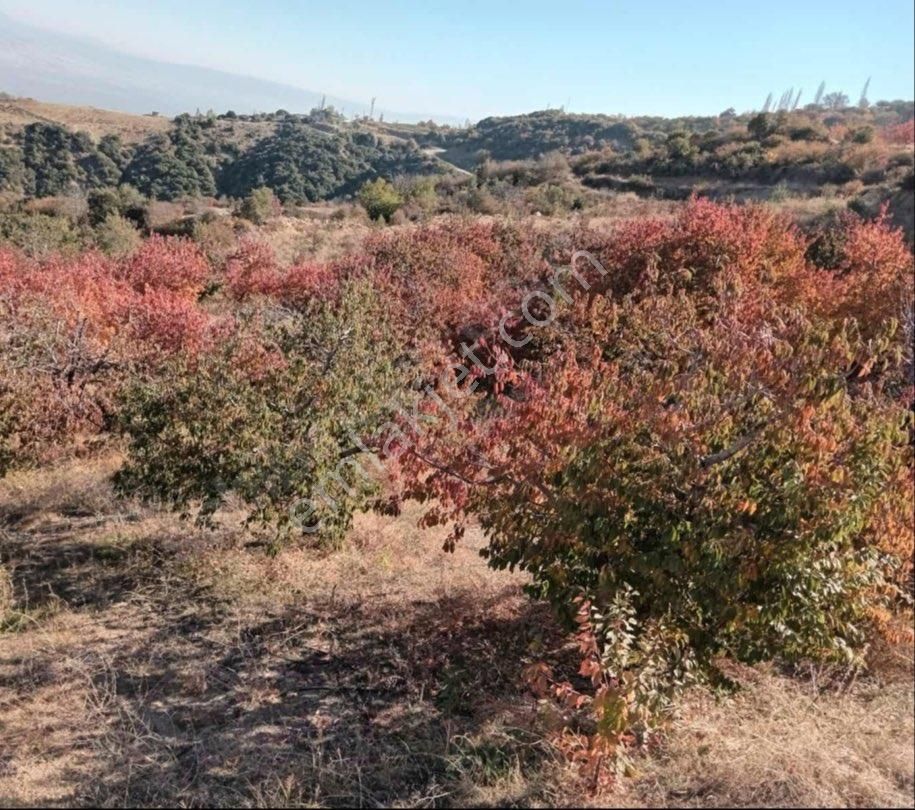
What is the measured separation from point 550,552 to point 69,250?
25.4m

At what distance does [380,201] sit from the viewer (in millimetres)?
32625

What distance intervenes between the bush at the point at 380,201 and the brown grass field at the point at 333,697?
2557cm

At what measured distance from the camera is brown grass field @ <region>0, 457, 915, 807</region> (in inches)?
152

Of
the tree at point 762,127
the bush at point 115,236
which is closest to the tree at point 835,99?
the tree at point 762,127

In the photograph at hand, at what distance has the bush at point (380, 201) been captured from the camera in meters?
32.1

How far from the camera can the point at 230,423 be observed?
6586 millimetres

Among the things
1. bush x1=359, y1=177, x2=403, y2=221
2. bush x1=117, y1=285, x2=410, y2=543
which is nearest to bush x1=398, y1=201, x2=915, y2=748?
bush x1=117, y1=285, x2=410, y2=543

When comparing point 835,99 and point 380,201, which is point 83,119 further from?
point 835,99

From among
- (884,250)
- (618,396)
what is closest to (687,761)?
(618,396)

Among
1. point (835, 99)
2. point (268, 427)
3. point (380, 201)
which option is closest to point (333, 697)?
point (268, 427)

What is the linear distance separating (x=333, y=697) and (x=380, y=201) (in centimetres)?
3019

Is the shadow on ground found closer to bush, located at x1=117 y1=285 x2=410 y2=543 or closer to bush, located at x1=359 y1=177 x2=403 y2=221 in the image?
bush, located at x1=117 y1=285 x2=410 y2=543

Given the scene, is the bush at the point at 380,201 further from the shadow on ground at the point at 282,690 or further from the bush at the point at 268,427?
the shadow on ground at the point at 282,690

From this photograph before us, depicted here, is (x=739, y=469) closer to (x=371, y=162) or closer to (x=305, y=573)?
(x=305, y=573)
